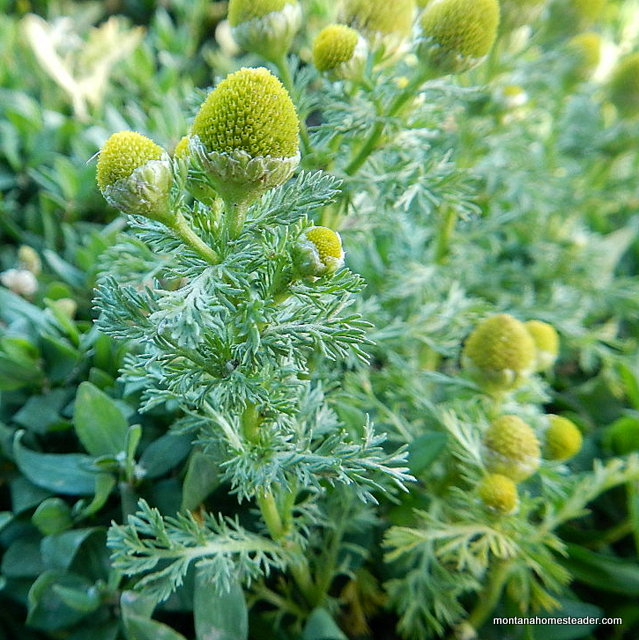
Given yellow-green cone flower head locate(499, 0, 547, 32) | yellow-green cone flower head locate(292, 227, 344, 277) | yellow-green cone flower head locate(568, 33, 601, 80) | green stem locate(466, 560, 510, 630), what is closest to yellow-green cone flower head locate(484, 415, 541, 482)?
green stem locate(466, 560, 510, 630)

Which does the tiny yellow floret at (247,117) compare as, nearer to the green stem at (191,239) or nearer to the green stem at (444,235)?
the green stem at (191,239)

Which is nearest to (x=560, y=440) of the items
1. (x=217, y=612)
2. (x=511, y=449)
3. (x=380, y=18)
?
(x=511, y=449)

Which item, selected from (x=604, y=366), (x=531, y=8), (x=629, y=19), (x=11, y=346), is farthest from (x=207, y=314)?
(x=629, y=19)

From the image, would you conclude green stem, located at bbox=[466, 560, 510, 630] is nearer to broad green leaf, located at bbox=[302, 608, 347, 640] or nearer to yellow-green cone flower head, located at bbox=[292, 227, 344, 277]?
broad green leaf, located at bbox=[302, 608, 347, 640]

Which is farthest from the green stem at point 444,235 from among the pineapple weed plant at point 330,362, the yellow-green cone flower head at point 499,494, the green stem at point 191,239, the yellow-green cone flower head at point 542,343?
the green stem at point 191,239

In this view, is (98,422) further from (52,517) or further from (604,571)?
(604,571)

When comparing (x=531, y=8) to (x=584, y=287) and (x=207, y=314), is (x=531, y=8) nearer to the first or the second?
(x=584, y=287)
